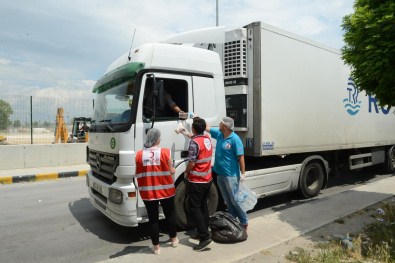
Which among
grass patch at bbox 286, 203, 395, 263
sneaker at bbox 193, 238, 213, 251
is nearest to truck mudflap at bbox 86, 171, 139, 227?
sneaker at bbox 193, 238, 213, 251

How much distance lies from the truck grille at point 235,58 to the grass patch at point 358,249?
303cm

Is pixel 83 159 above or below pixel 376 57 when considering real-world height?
below

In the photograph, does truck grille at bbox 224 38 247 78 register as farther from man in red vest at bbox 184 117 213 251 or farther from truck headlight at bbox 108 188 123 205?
truck headlight at bbox 108 188 123 205

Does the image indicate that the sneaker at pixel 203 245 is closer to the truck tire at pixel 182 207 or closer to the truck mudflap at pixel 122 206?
the truck tire at pixel 182 207

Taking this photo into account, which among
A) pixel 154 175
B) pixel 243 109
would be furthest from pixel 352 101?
pixel 154 175

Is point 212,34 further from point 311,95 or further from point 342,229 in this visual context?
point 342,229

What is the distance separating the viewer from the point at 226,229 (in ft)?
14.4

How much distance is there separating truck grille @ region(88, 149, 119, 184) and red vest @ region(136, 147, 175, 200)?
0.64 meters

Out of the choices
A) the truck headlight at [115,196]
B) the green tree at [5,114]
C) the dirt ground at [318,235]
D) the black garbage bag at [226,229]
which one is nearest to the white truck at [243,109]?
the truck headlight at [115,196]

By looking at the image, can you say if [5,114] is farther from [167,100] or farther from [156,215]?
[156,215]

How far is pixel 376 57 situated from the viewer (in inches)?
172

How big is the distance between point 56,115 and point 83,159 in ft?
8.29

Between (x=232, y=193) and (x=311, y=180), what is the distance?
336 cm

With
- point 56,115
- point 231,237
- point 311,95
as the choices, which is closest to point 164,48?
point 231,237
